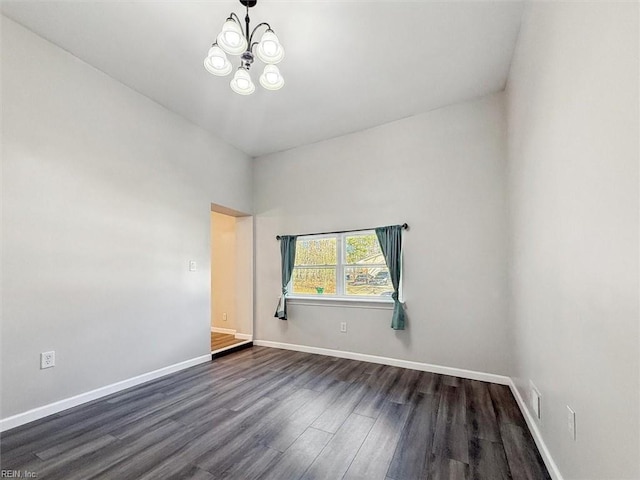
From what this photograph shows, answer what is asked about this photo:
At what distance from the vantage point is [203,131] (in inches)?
150

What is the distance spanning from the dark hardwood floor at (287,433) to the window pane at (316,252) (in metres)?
1.61

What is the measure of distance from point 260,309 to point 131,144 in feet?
9.20

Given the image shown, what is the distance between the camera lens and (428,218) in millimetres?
3318

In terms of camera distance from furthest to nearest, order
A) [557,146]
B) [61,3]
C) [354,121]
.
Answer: [354,121]
[61,3]
[557,146]

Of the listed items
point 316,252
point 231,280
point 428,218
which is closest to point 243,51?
point 428,218

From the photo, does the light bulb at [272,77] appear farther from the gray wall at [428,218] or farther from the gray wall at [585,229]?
the gray wall at [428,218]

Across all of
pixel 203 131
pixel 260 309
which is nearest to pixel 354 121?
pixel 203 131

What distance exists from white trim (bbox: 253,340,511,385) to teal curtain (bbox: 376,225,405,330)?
0.46m

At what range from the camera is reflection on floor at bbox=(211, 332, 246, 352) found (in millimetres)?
4190

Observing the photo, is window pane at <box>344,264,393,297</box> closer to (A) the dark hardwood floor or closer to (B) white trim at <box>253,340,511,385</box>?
(B) white trim at <box>253,340,511,385</box>

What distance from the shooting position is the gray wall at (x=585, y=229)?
86cm

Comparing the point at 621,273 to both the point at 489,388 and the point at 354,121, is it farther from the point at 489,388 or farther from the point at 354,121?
the point at 354,121

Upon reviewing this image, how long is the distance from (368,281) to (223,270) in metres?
2.76

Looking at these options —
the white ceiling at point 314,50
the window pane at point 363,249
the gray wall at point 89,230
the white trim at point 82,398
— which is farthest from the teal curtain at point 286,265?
the white ceiling at point 314,50
